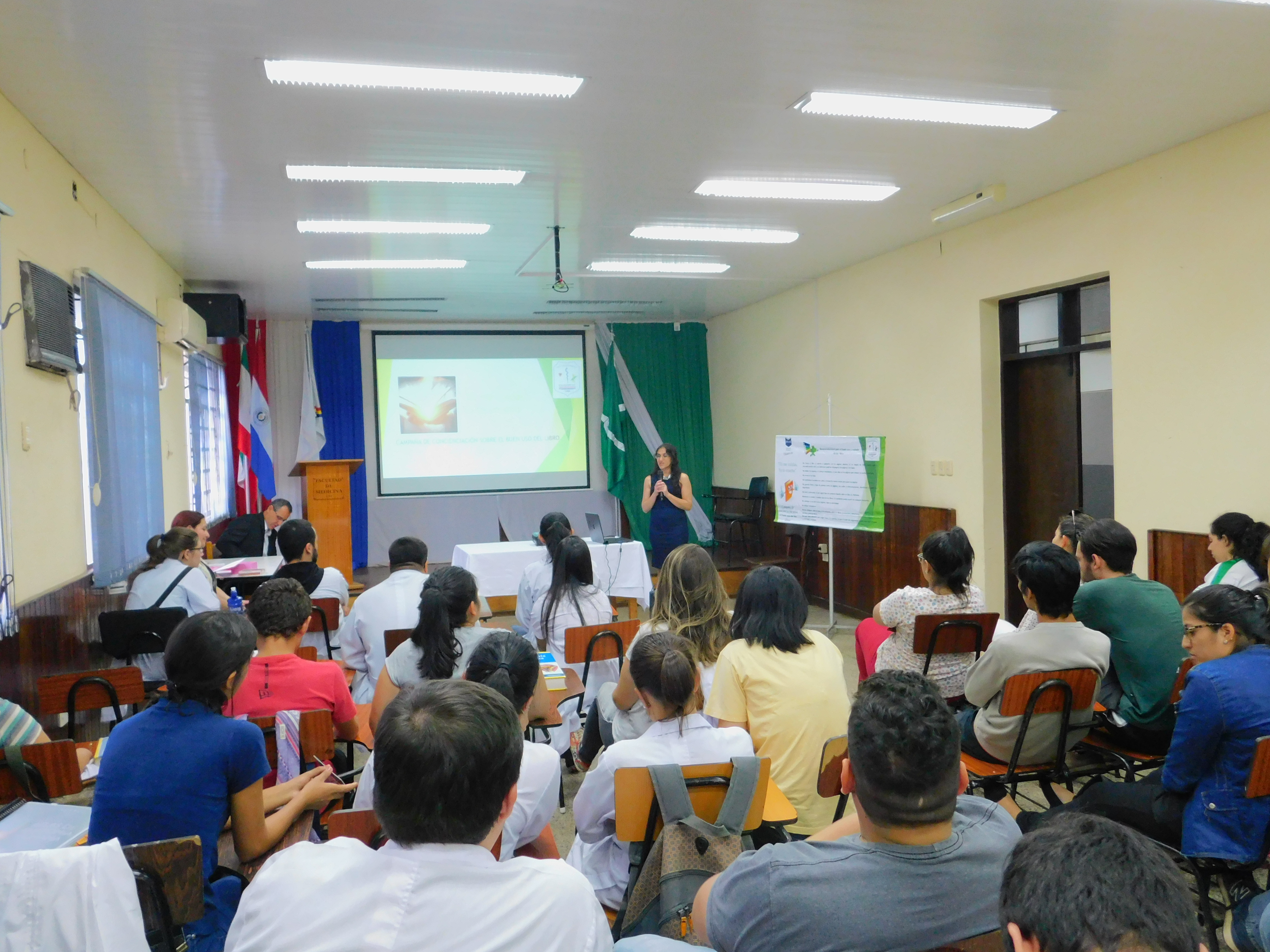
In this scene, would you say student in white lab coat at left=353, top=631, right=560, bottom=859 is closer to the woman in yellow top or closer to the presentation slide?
the woman in yellow top

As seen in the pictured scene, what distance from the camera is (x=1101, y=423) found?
569cm

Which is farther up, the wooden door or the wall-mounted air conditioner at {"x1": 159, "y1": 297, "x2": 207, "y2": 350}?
the wall-mounted air conditioner at {"x1": 159, "y1": 297, "x2": 207, "y2": 350}

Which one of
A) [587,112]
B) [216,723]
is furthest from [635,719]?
[587,112]

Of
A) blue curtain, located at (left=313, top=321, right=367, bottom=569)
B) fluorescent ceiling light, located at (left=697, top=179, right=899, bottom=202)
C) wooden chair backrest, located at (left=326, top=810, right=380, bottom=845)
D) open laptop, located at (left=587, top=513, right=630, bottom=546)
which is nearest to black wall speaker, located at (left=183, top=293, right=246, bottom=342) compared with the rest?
blue curtain, located at (left=313, top=321, right=367, bottom=569)

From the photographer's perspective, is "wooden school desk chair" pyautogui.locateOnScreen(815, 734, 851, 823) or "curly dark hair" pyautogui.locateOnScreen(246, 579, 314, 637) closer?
"wooden school desk chair" pyautogui.locateOnScreen(815, 734, 851, 823)

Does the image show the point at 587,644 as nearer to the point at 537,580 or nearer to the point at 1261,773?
the point at 537,580

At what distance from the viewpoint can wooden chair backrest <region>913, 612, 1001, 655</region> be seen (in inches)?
132

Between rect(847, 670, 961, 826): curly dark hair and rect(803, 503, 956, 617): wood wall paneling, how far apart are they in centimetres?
556

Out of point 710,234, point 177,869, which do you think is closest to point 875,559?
point 710,234

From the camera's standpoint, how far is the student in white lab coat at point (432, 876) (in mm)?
1042

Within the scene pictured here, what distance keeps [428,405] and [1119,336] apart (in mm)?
7230

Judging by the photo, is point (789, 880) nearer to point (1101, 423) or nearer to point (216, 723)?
point (216, 723)

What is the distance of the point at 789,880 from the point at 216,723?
1269mm

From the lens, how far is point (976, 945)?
1.22 meters
